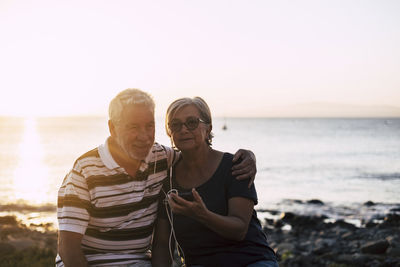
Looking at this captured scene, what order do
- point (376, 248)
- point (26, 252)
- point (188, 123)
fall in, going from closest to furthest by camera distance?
point (188, 123) < point (26, 252) < point (376, 248)

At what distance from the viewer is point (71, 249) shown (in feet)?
12.4

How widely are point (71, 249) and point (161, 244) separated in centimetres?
102

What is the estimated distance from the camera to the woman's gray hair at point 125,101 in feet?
13.5

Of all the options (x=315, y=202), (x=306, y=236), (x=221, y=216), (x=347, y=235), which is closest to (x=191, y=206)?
(x=221, y=216)

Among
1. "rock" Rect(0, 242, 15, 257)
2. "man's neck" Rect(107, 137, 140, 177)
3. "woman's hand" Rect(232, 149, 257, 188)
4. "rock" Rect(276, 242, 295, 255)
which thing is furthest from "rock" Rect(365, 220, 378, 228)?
"man's neck" Rect(107, 137, 140, 177)

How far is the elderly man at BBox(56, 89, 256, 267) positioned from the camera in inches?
150

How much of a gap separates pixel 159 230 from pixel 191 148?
951 mm

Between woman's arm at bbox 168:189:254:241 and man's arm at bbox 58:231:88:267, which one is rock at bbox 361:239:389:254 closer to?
woman's arm at bbox 168:189:254:241

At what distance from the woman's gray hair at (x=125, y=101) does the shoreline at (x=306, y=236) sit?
4903 millimetres

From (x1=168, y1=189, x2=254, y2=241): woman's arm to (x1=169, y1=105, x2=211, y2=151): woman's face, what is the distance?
0.72m

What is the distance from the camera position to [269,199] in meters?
22.4

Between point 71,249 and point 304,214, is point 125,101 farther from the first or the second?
point 304,214

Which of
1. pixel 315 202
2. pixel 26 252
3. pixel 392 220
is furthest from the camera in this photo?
pixel 315 202

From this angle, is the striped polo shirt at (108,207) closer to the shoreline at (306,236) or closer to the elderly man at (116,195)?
the elderly man at (116,195)
